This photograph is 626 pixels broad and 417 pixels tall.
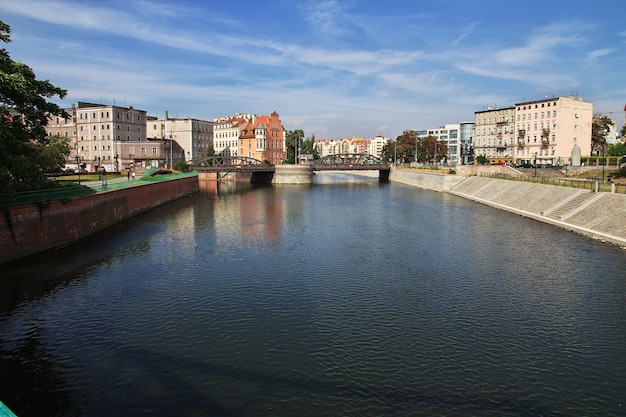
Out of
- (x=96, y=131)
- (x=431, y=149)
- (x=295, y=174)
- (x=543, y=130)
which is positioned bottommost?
(x=295, y=174)

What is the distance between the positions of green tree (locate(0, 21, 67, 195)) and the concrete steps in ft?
131

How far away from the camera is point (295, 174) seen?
98312 millimetres

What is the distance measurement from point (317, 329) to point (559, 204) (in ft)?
114

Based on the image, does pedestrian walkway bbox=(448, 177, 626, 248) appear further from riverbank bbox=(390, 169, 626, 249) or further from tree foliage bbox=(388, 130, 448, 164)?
tree foliage bbox=(388, 130, 448, 164)

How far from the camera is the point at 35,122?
86.3 feet

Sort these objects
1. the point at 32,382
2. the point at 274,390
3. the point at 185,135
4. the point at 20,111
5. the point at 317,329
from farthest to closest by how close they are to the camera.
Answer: the point at 185,135 → the point at 20,111 → the point at 317,329 → the point at 32,382 → the point at 274,390

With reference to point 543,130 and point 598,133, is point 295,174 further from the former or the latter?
point 598,133

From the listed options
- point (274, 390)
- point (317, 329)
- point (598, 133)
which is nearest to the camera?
point (274, 390)

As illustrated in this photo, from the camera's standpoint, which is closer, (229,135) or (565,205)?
(565,205)

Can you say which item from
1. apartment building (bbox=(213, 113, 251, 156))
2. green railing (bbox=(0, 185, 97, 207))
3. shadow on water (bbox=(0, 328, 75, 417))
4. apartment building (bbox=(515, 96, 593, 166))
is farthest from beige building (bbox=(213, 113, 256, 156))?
shadow on water (bbox=(0, 328, 75, 417))

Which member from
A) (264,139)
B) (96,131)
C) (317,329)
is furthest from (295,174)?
(317,329)

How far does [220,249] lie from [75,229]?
11179 mm

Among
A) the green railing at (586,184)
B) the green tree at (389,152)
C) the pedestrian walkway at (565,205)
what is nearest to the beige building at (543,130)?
the pedestrian walkway at (565,205)

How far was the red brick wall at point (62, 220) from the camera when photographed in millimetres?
25234
